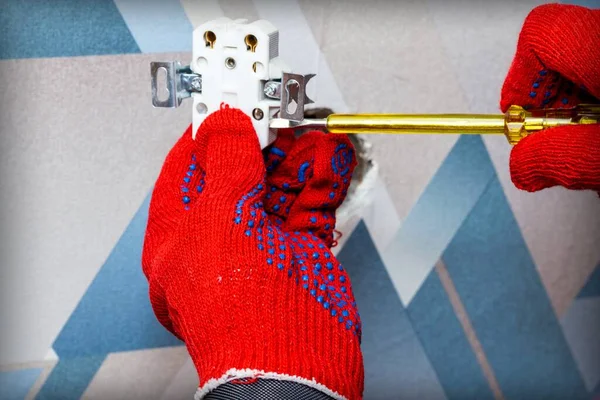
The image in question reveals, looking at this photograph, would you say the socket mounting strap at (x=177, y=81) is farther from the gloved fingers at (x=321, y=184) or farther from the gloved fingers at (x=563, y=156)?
the gloved fingers at (x=563, y=156)

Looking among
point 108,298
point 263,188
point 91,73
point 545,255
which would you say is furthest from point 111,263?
point 545,255

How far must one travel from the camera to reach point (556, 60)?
1.70ft

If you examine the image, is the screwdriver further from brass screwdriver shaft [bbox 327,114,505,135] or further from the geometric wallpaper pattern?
the geometric wallpaper pattern

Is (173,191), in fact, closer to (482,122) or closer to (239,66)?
(239,66)

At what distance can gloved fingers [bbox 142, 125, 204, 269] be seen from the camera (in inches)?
22.7

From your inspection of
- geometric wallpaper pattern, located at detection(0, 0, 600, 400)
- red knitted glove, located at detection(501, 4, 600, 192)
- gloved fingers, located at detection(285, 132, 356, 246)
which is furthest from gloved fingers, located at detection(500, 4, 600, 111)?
geometric wallpaper pattern, located at detection(0, 0, 600, 400)

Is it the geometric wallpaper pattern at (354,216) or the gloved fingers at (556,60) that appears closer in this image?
the gloved fingers at (556,60)

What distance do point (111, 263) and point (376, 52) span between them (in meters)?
0.30

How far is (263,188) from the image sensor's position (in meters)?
0.55

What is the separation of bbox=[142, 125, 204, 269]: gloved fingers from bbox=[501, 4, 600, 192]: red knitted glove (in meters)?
0.20

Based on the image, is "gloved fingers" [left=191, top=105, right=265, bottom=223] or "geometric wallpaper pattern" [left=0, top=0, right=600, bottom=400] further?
"geometric wallpaper pattern" [left=0, top=0, right=600, bottom=400]

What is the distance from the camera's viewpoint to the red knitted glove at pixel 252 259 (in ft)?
1.67

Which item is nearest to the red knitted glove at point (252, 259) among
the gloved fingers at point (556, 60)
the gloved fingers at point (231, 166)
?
the gloved fingers at point (231, 166)

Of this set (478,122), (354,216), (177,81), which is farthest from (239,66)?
(354,216)
